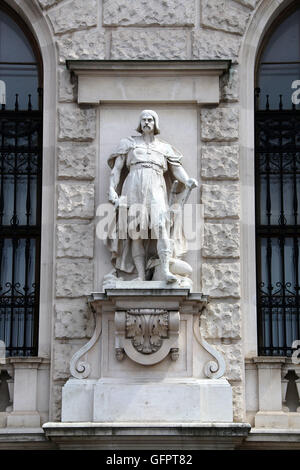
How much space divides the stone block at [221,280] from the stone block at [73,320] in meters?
1.28

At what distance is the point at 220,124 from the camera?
1490cm

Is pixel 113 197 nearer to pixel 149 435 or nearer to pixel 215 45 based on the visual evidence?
pixel 215 45

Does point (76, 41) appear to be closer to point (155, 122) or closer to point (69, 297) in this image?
point (155, 122)

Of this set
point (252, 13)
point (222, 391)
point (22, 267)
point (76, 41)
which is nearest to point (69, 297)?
point (22, 267)

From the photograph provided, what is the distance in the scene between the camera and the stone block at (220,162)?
14.8 meters

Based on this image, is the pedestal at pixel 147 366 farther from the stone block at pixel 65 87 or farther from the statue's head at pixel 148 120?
the stone block at pixel 65 87

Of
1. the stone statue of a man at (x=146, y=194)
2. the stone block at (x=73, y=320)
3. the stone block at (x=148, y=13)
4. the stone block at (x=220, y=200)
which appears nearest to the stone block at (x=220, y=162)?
the stone block at (x=220, y=200)

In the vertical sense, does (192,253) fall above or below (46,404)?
above

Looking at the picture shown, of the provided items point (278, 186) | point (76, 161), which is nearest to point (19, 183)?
point (76, 161)

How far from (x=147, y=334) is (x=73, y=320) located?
875 mm

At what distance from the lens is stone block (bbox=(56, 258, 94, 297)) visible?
14.4 meters

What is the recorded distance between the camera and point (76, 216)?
14609mm

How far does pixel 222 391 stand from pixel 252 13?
4.37 metres

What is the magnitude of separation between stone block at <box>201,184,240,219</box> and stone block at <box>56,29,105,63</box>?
1.96m
